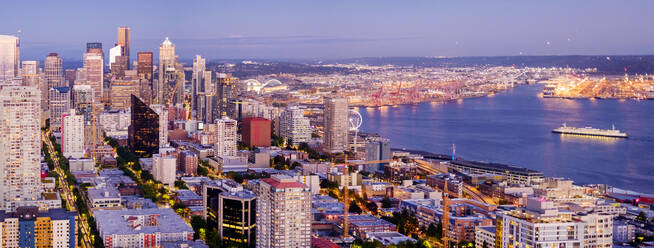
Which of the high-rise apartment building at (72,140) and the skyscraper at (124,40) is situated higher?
the skyscraper at (124,40)

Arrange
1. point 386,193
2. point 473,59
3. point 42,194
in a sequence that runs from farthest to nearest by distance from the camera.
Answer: point 473,59
point 386,193
point 42,194

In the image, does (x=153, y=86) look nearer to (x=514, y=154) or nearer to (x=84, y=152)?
(x=84, y=152)

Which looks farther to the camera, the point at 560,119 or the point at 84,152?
the point at 560,119

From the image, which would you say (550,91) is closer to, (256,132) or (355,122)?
(355,122)


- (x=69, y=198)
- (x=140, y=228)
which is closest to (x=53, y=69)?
(x=69, y=198)

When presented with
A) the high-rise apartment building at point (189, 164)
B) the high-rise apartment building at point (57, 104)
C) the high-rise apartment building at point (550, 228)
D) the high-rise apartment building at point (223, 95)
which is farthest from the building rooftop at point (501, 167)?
the high-rise apartment building at point (57, 104)

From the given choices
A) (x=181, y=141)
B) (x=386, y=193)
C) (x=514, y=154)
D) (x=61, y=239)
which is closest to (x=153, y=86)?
(x=181, y=141)

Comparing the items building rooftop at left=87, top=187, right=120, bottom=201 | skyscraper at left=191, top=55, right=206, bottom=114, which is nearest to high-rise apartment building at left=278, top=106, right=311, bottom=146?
skyscraper at left=191, top=55, right=206, bottom=114

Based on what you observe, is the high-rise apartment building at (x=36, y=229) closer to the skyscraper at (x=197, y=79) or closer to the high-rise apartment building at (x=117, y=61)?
the skyscraper at (x=197, y=79)
